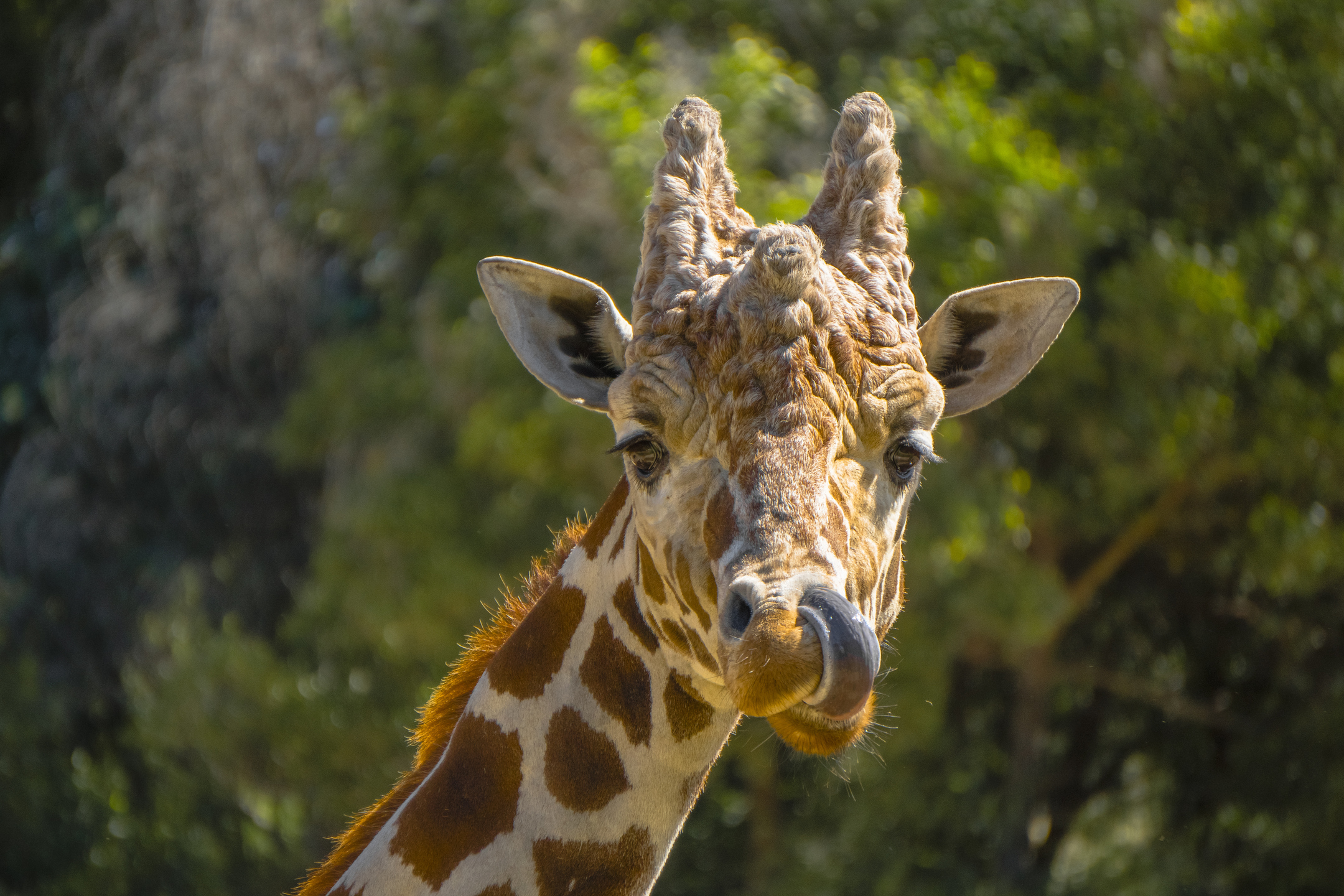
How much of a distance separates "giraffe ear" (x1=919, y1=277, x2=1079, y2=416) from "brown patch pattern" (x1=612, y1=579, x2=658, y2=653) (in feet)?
2.61

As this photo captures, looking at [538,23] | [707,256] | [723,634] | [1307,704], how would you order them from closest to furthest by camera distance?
[723,634], [707,256], [538,23], [1307,704]

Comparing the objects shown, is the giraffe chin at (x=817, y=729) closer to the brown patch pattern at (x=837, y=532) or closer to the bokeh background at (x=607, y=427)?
the brown patch pattern at (x=837, y=532)

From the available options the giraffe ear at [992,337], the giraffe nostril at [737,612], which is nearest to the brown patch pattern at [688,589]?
the giraffe nostril at [737,612]

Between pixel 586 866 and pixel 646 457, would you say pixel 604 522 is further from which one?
pixel 586 866

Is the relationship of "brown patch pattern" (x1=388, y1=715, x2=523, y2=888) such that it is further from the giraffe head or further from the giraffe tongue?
the giraffe tongue

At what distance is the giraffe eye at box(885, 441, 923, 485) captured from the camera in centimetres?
247

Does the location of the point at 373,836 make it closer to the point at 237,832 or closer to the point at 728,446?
the point at 728,446

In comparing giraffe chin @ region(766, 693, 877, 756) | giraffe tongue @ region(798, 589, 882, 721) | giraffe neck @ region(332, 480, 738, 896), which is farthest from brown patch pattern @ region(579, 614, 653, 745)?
giraffe tongue @ region(798, 589, 882, 721)

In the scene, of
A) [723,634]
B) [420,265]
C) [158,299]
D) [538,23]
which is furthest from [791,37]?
[723,634]

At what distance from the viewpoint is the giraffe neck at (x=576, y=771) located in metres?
2.58

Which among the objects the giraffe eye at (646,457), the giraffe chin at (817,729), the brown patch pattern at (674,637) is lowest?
the brown patch pattern at (674,637)

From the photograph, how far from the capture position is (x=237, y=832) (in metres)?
10.7

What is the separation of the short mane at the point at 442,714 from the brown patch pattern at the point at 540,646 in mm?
89

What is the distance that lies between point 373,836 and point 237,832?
8631 millimetres
